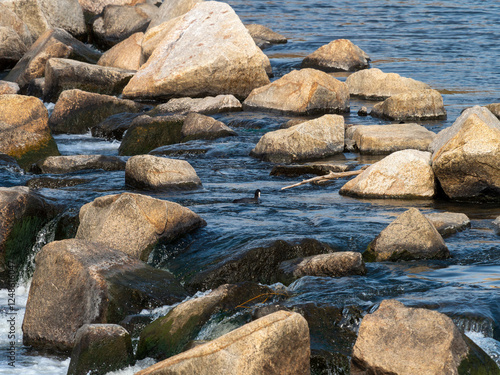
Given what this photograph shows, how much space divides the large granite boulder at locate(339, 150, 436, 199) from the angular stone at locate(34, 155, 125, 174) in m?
4.05

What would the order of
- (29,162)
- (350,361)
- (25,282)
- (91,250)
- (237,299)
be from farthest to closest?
(29,162)
(25,282)
(91,250)
(237,299)
(350,361)

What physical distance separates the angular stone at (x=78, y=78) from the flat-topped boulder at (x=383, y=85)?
6.14 metres

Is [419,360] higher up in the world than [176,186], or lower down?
higher up

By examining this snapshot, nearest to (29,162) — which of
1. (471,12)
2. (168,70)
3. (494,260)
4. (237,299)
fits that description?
(168,70)

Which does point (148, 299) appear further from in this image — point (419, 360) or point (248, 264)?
point (419, 360)

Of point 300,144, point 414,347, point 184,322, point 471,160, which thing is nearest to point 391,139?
point 300,144

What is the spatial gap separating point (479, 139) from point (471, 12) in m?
22.7

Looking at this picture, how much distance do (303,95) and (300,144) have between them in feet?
12.5

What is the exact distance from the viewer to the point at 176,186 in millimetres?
10289

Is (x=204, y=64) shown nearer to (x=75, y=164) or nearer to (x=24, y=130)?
(x=24, y=130)

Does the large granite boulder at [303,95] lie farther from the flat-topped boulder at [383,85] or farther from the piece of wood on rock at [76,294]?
the piece of wood on rock at [76,294]

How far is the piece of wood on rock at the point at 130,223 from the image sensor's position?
25.6ft

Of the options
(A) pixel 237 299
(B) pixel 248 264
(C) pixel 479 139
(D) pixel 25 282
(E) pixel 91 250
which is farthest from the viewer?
(C) pixel 479 139

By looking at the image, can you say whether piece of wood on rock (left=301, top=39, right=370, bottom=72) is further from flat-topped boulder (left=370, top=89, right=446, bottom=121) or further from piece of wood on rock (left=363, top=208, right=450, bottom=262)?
piece of wood on rock (left=363, top=208, right=450, bottom=262)
